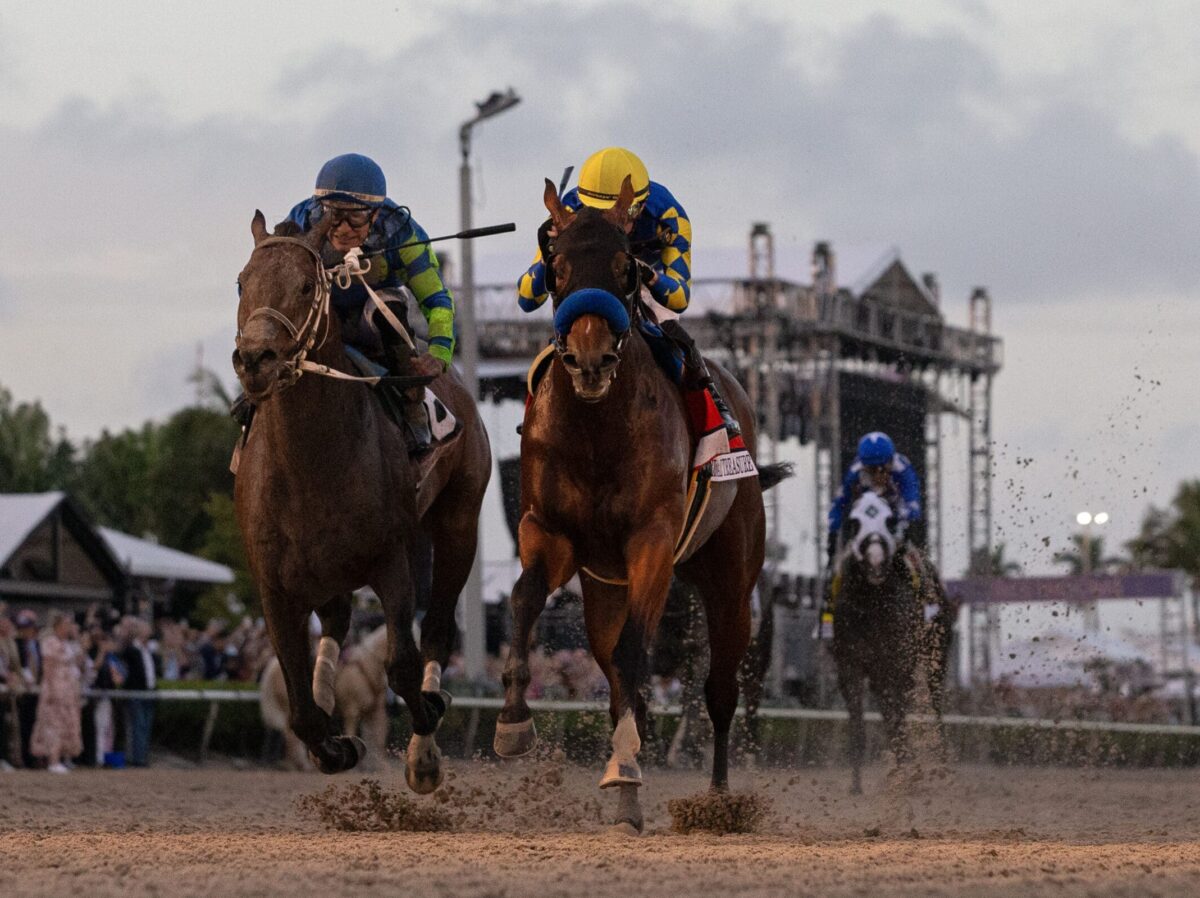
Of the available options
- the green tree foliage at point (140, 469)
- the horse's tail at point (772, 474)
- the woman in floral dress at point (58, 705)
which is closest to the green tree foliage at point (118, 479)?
the green tree foliage at point (140, 469)

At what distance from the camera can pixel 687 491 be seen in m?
9.70

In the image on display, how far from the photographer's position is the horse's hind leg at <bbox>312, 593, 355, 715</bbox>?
32.6 ft

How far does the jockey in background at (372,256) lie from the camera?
9.81 m

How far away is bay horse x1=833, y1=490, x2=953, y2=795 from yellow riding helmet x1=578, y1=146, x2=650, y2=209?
5.16 meters

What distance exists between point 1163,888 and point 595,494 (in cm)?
334

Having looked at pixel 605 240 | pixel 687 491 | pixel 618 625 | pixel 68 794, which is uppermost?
pixel 605 240

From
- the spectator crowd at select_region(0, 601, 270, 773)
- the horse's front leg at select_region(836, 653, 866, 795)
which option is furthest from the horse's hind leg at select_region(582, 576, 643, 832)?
the spectator crowd at select_region(0, 601, 270, 773)

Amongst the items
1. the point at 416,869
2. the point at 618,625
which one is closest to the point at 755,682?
the point at 618,625

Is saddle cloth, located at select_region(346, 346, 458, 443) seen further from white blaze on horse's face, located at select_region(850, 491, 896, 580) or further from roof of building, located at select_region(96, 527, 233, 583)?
roof of building, located at select_region(96, 527, 233, 583)

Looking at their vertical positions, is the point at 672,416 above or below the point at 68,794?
above

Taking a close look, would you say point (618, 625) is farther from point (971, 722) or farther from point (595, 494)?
point (971, 722)

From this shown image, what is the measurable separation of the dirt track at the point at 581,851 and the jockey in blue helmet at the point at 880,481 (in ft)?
6.84

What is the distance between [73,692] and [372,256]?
33.7ft

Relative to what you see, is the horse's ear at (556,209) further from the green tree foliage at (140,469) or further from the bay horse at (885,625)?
the green tree foliage at (140,469)
